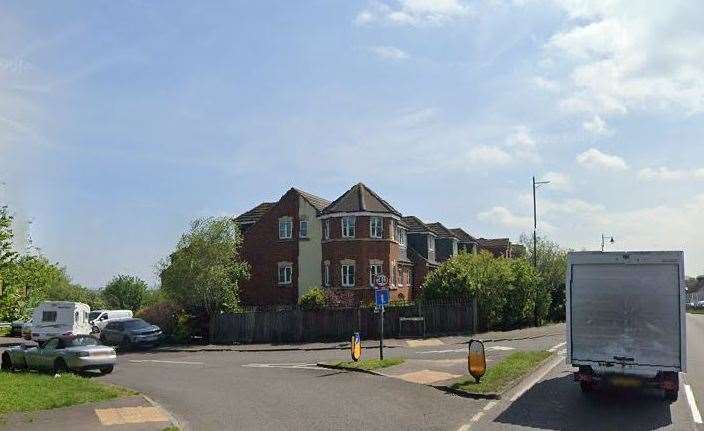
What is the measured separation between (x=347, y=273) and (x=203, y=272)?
401 inches

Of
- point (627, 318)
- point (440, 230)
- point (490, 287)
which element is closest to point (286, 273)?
point (490, 287)

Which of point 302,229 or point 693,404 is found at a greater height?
point 302,229

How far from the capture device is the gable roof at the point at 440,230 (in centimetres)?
5973

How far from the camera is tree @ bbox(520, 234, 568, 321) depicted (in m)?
48.3

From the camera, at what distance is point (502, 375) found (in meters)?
16.7

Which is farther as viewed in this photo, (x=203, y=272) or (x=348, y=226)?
(x=348, y=226)

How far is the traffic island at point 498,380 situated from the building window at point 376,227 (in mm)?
23014

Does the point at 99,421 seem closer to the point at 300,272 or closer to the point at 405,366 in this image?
the point at 405,366

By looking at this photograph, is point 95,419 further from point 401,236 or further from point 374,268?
point 401,236

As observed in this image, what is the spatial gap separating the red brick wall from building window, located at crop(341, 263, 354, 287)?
391 cm

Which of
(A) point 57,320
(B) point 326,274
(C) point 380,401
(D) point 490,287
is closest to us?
(C) point 380,401

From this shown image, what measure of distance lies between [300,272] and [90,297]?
33.4 m

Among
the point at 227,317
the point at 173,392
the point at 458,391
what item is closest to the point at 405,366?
the point at 458,391

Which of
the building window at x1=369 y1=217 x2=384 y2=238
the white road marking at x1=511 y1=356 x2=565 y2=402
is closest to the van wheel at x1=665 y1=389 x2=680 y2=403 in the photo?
the white road marking at x1=511 y1=356 x2=565 y2=402
